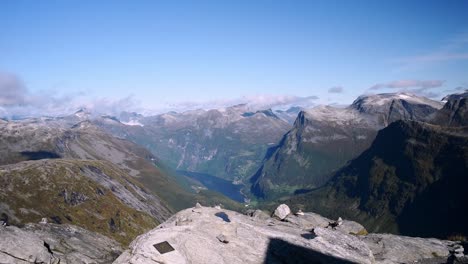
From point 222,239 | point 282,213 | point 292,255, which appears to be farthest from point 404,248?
point 222,239

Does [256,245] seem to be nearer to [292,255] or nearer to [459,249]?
[292,255]

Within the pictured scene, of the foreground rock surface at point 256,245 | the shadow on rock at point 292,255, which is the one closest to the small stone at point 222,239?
the foreground rock surface at point 256,245

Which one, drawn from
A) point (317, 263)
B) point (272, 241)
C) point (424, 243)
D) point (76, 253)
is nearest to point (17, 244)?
point (76, 253)

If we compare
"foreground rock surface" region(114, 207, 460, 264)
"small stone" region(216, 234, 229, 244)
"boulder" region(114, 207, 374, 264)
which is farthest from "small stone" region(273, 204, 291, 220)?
"small stone" region(216, 234, 229, 244)

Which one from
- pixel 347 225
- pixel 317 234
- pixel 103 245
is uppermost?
pixel 317 234

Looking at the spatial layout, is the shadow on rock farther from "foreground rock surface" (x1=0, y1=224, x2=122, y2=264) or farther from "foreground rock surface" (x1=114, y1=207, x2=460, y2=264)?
"foreground rock surface" (x1=0, y1=224, x2=122, y2=264)

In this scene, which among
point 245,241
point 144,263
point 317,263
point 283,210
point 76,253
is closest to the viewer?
point 144,263

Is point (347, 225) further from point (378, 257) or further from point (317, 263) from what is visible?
point (317, 263)
